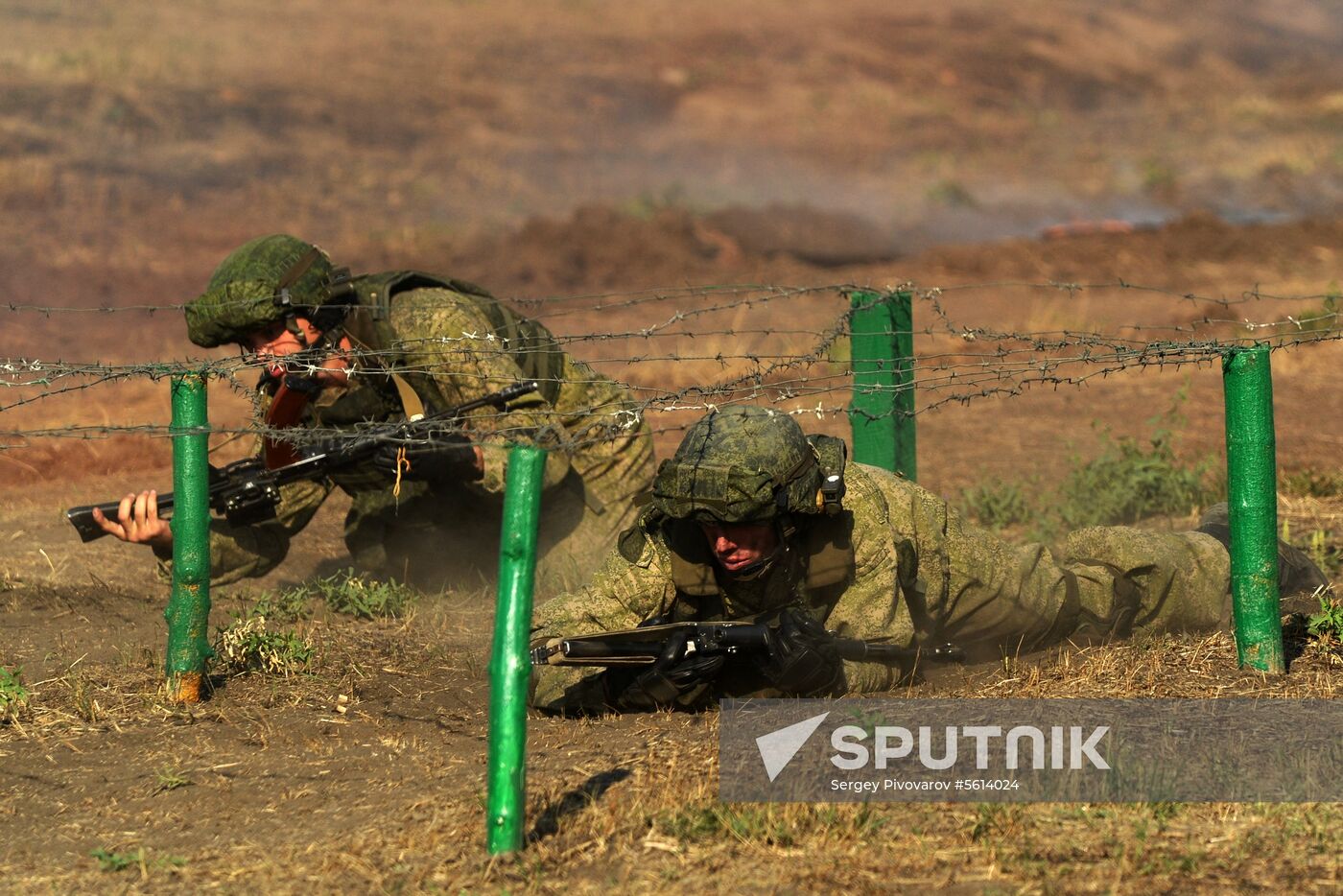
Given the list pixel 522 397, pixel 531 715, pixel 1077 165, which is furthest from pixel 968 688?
pixel 1077 165

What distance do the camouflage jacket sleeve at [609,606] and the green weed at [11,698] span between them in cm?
167

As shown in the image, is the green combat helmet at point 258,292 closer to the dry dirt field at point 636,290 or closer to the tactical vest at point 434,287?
the tactical vest at point 434,287

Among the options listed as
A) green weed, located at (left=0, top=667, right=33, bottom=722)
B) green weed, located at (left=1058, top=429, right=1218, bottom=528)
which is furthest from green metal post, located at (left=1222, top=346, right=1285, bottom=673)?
green weed, located at (left=0, top=667, right=33, bottom=722)

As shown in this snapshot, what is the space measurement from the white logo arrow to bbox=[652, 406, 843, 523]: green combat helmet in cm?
61

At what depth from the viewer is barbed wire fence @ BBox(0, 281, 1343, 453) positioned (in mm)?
5375

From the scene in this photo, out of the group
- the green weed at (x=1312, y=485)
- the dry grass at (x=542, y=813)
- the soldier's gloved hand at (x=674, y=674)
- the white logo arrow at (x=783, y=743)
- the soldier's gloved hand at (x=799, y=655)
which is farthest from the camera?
the green weed at (x=1312, y=485)

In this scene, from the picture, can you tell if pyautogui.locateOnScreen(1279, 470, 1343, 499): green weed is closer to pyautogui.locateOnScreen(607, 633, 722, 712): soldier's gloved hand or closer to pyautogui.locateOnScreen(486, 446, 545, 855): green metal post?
pyautogui.locateOnScreen(607, 633, 722, 712): soldier's gloved hand

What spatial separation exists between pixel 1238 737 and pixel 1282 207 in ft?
72.1

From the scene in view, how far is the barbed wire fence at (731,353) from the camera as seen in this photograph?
538 cm

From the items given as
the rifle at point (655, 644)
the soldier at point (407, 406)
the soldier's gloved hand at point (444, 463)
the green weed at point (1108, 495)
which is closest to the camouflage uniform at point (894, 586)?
the rifle at point (655, 644)

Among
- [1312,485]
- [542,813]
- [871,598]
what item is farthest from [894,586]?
[1312,485]

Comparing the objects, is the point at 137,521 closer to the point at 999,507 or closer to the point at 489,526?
the point at 489,526

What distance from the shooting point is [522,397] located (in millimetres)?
6648

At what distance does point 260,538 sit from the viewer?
7039 millimetres
